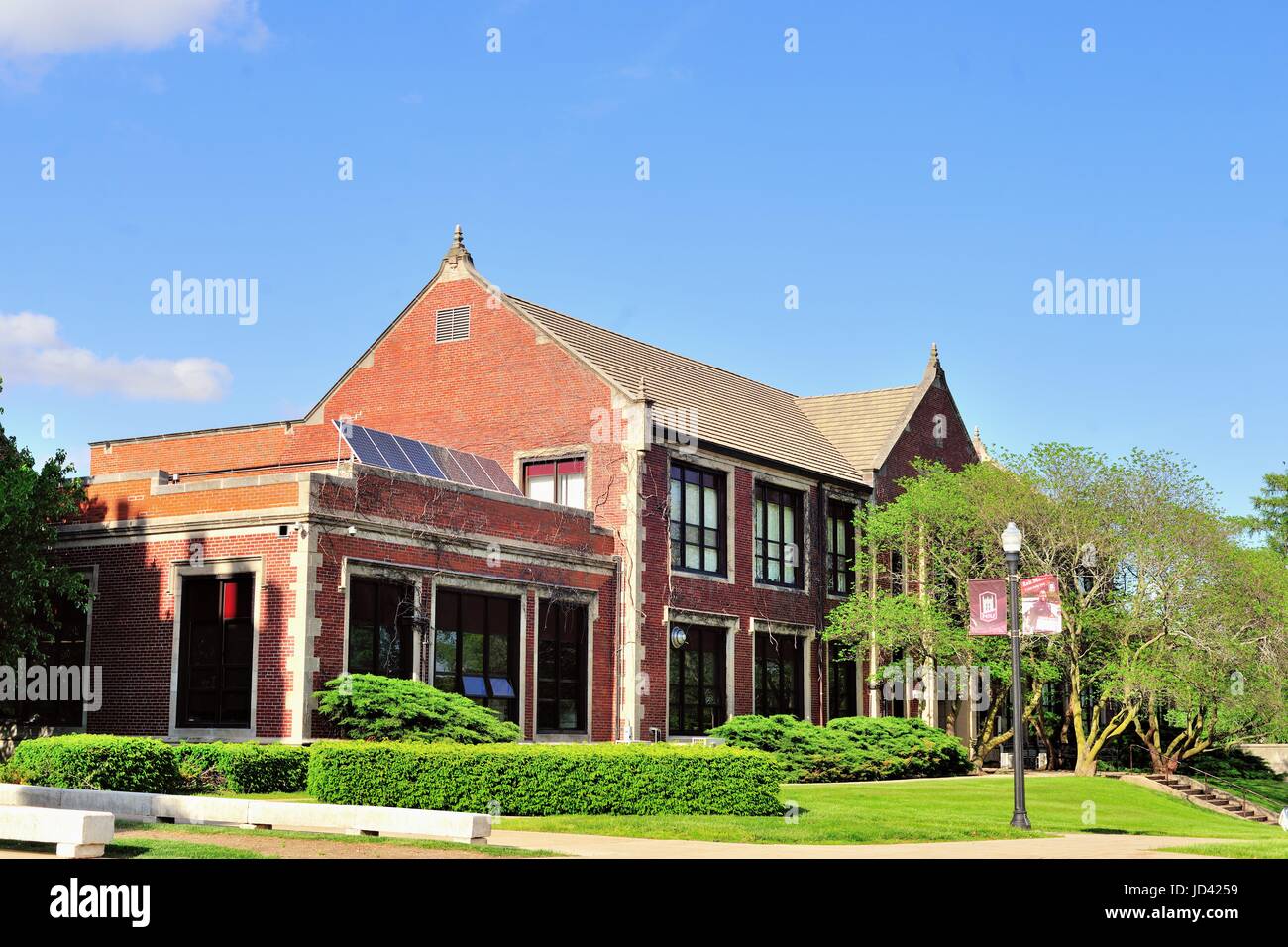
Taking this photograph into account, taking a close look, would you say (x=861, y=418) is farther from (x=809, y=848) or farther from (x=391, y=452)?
(x=809, y=848)

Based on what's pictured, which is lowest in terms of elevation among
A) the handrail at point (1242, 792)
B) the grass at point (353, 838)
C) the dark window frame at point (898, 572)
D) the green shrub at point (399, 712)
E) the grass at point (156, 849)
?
the handrail at point (1242, 792)

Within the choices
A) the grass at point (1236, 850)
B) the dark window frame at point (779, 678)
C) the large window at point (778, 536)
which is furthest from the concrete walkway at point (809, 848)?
the large window at point (778, 536)

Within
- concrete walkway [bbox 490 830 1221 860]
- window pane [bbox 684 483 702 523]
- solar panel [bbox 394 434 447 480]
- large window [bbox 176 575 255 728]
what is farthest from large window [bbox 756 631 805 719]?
concrete walkway [bbox 490 830 1221 860]

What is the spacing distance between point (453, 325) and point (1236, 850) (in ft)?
80.0

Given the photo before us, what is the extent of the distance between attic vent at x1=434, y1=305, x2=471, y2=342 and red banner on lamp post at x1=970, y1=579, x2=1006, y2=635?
58.1 feet

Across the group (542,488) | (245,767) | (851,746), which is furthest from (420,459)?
(851,746)

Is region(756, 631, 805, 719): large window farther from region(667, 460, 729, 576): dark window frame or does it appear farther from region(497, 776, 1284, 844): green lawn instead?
region(497, 776, 1284, 844): green lawn

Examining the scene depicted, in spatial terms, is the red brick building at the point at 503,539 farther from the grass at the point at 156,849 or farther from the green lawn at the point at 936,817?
the grass at the point at 156,849

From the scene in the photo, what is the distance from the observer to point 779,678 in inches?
1585

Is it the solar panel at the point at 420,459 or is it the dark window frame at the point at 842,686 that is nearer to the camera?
the solar panel at the point at 420,459

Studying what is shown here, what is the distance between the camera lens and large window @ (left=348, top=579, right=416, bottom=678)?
2861 cm

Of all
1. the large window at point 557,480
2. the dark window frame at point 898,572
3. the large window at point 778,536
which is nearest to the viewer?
the large window at point 557,480

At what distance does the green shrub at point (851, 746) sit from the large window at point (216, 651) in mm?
11212

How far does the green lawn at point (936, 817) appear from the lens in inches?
828
